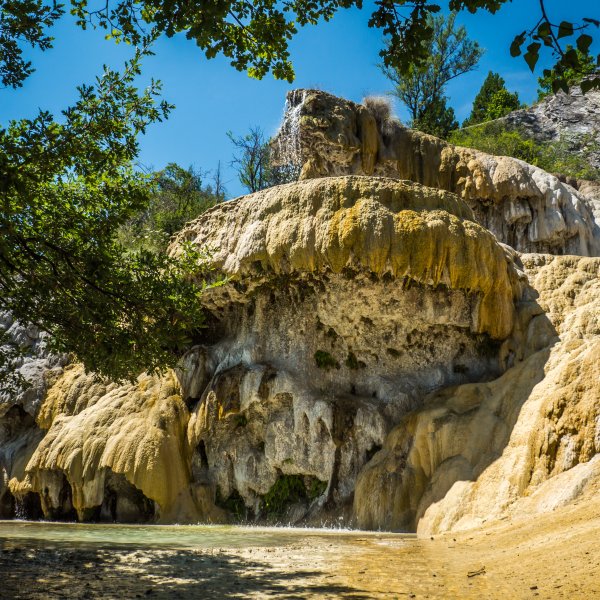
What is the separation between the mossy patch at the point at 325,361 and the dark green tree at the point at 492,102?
35.6 metres

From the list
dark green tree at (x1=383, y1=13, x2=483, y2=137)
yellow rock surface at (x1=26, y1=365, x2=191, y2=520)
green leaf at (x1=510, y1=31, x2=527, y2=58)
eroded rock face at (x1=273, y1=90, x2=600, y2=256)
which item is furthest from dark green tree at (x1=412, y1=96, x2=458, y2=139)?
green leaf at (x1=510, y1=31, x2=527, y2=58)

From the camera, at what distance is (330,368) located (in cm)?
1551

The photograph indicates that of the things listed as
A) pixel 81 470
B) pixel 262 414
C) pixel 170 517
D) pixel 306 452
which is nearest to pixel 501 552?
pixel 306 452

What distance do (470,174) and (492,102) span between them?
28077 millimetres

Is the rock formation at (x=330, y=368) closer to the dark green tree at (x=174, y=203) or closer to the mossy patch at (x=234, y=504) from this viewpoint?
the mossy patch at (x=234, y=504)

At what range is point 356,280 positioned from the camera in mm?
14469

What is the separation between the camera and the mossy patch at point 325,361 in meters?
15.5

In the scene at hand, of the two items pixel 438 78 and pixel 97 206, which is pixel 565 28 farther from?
pixel 438 78

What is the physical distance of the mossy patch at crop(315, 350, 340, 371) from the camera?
15.5 meters

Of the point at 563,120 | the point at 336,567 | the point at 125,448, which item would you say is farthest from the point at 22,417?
the point at 563,120

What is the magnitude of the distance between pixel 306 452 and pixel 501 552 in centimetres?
776

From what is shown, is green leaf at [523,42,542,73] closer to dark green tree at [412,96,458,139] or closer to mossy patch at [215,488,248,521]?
mossy patch at [215,488,248,521]

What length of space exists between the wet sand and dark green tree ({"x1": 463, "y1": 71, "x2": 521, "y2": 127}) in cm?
4293

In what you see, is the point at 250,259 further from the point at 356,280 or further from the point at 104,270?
the point at 104,270
